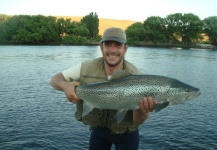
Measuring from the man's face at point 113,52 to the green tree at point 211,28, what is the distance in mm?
97532

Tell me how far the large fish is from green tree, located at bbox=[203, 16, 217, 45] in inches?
3837

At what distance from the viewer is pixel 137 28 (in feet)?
338

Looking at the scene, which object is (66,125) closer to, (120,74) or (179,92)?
(120,74)

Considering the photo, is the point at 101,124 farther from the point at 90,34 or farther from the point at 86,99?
the point at 90,34

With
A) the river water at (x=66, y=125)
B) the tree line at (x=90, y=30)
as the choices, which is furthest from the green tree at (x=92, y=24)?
the river water at (x=66, y=125)

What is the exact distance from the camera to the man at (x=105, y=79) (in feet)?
14.4

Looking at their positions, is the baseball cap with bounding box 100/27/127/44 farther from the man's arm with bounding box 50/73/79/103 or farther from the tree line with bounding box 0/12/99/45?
the tree line with bounding box 0/12/99/45

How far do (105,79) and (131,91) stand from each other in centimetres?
55

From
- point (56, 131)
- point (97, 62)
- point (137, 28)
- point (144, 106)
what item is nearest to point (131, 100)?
point (144, 106)

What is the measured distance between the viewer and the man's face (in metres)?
4.39

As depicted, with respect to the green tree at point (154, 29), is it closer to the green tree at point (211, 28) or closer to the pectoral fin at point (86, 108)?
the green tree at point (211, 28)

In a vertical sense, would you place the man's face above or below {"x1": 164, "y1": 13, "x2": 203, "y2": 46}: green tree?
below

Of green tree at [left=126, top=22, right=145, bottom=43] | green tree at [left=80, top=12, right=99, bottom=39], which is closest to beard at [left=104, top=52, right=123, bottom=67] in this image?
green tree at [left=126, top=22, right=145, bottom=43]

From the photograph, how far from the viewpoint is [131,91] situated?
13.9 feet
